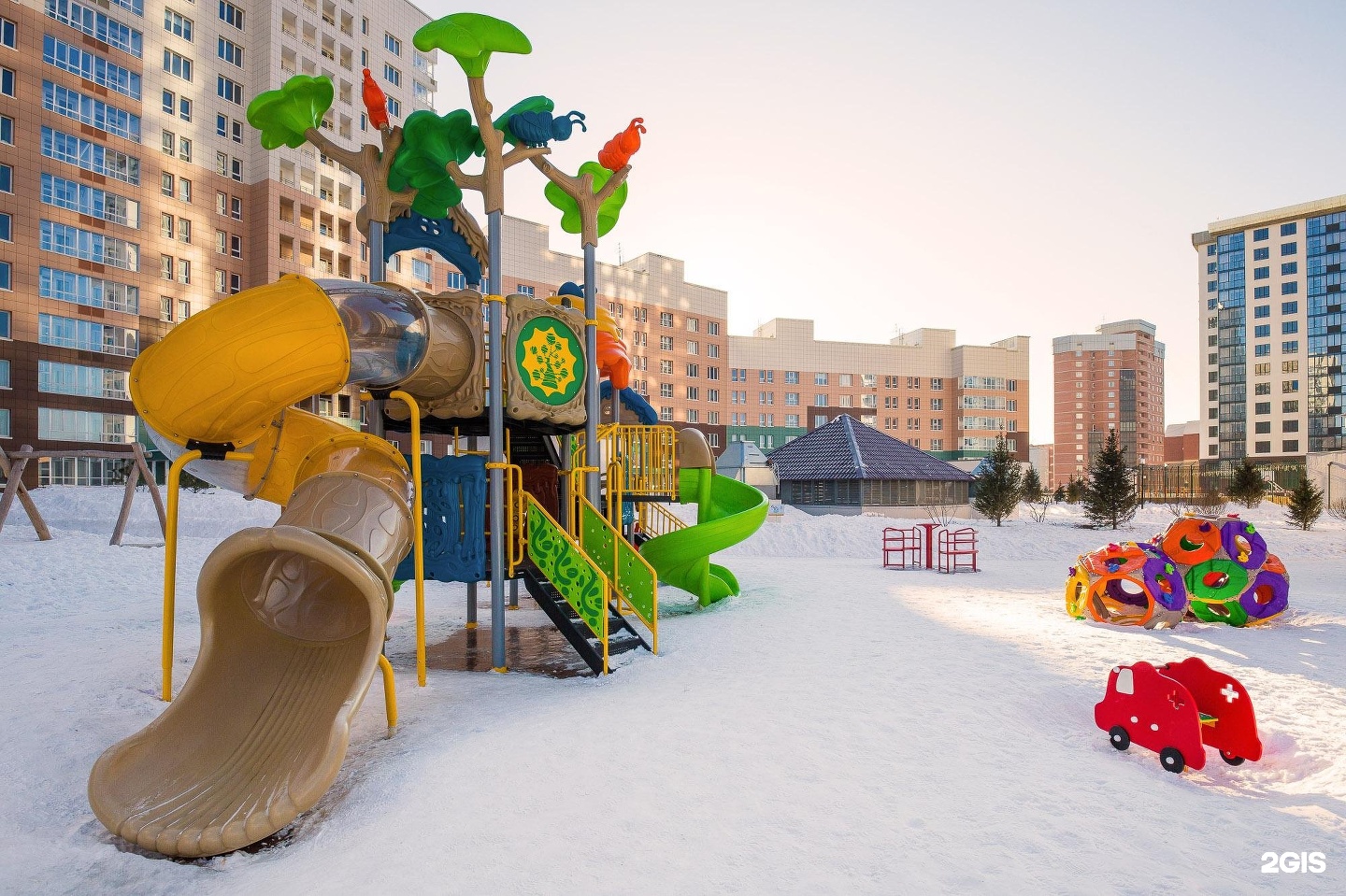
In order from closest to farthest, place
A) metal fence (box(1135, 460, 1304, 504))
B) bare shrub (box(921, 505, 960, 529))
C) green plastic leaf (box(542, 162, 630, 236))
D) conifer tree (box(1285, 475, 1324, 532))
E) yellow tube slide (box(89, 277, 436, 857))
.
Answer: yellow tube slide (box(89, 277, 436, 857)) → green plastic leaf (box(542, 162, 630, 236)) → conifer tree (box(1285, 475, 1324, 532)) → bare shrub (box(921, 505, 960, 529)) → metal fence (box(1135, 460, 1304, 504))

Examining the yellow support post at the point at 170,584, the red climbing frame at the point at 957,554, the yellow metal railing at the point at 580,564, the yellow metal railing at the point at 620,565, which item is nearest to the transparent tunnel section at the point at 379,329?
the yellow support post at the point at 170,584

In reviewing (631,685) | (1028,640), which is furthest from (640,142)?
(1028,640)

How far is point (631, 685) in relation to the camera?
22.4 ft

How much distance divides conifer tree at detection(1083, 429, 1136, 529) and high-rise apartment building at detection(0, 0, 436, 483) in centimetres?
3504

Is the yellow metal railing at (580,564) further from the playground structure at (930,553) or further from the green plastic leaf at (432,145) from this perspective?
the playground structure at (930,553)

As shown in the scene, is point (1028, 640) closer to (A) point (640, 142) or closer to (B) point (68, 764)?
(A) point (640, 142)

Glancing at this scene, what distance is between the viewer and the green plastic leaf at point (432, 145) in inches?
304

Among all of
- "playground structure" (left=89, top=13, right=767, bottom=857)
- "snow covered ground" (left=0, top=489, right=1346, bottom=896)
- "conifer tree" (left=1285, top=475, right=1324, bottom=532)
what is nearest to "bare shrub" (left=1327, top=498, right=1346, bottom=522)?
"conifer tree" (left=1285, top=475, right=1324, bottom=532)

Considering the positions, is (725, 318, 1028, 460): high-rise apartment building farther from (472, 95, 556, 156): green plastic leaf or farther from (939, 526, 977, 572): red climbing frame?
(472, 95, 556, 156): green plastic leaf

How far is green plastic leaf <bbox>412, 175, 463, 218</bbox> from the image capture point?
8.42 m

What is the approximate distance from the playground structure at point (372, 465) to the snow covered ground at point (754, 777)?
0.41m

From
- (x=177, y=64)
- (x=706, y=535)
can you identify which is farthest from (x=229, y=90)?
(x=706, y=535)

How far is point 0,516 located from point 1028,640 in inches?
740

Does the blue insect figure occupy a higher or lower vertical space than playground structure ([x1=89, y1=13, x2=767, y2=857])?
higher
